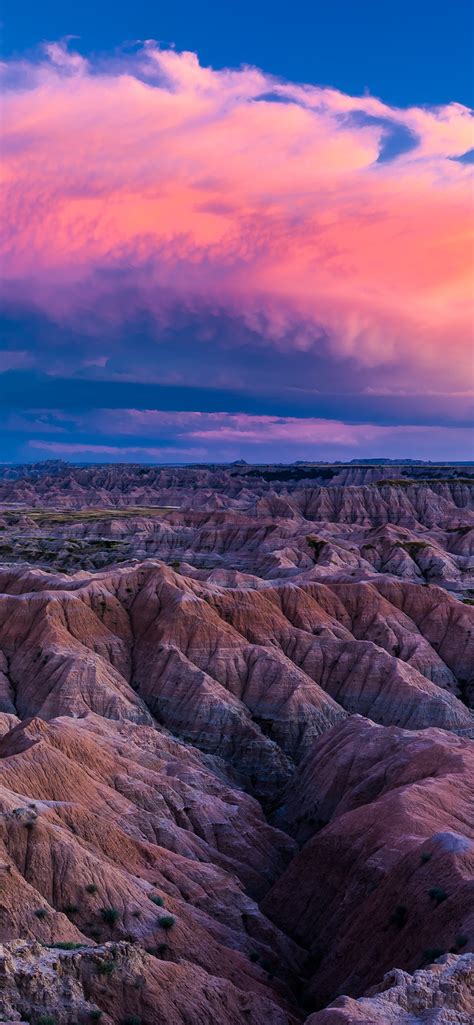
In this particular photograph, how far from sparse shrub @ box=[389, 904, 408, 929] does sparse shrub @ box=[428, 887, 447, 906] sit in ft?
4.47

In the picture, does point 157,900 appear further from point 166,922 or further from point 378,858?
point 378,858

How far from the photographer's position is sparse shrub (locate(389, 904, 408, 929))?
102 feet

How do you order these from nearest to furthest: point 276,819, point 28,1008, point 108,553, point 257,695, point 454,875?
point 28,1008, point 454,875, point 276,819, point 257,695, point 108,553

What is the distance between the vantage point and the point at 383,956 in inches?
1225

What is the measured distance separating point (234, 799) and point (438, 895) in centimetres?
2269

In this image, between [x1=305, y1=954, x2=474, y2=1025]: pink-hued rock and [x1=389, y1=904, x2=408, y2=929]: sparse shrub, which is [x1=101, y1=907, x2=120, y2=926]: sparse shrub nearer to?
[x1=389, y1=904, x2=408, y2=929]: sparse shrub

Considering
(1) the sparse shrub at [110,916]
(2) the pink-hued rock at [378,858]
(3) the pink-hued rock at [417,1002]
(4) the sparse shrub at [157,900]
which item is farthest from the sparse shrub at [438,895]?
(1) the sparse shrub at [110,916]

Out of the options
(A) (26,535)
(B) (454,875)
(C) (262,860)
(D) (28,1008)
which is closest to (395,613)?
(C) (262,860)

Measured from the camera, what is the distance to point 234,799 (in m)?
51.6

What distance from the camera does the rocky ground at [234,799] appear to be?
1077 inches

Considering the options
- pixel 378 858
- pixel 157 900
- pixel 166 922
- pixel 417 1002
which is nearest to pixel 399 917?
pixel 378 858

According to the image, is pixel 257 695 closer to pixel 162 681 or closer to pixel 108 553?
pixel 162 681

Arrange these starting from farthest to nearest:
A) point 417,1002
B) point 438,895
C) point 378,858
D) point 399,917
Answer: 1. point 378,858
2. point 399,917
3. point 438,895
4. point 417,1002

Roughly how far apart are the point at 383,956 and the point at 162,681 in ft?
135
